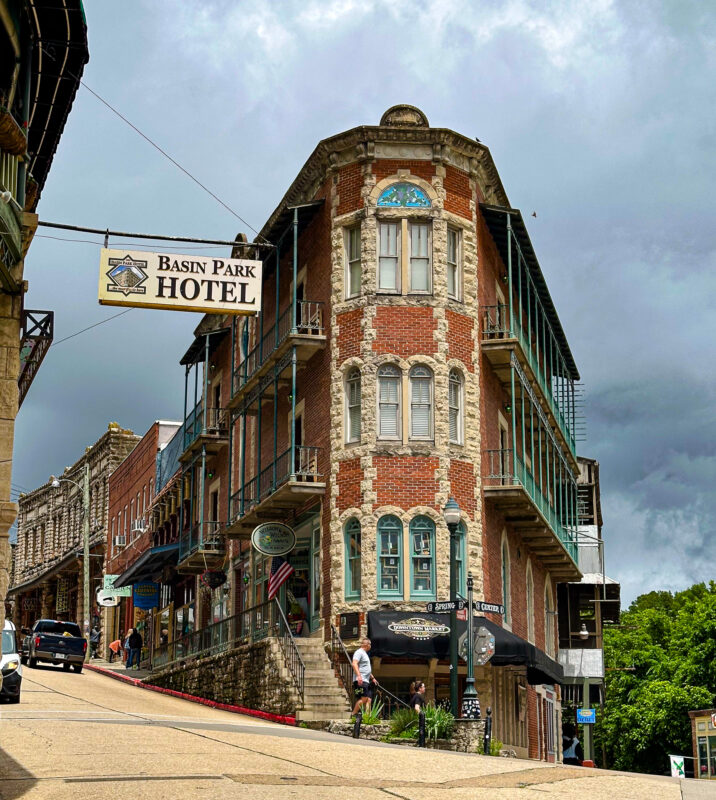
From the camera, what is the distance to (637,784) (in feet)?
47.1

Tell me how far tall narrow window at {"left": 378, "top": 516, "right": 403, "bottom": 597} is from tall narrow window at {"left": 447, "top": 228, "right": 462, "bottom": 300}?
5866 millimetres

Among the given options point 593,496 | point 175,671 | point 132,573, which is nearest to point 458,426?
point 175,671

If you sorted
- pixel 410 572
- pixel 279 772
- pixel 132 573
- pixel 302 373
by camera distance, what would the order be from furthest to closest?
1. pixel 132 573
2. pixel 302 373
3. pixel 410 572
4. pixel 279 772

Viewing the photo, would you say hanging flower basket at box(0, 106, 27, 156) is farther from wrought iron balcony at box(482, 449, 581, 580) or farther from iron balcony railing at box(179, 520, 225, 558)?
iron balcony railing at box(179, 520, 225, 558)

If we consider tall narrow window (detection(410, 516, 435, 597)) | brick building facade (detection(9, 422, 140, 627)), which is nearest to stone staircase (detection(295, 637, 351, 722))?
tall narrow window (detection(410, 516, 435, 597))

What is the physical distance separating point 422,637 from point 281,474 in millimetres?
7327

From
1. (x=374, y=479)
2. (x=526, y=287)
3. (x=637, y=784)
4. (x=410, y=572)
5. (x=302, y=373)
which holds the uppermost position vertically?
(x=526, y=287)

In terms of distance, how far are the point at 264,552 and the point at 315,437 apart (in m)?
3.25

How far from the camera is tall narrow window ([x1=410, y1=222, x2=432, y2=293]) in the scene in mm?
29734

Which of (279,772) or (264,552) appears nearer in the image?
(279,772)

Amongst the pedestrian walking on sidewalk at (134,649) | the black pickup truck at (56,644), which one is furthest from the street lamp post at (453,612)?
the pedestrian walking on sidewalk at (134,649)

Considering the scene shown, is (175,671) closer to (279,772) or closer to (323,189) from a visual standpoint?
(323,189)

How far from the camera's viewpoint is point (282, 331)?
110 ft

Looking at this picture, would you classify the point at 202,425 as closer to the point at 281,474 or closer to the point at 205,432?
the point at 205,432
